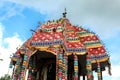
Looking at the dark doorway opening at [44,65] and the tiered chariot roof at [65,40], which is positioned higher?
the tiered chariot roof at [65,40]

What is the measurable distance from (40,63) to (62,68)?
12.9 feet

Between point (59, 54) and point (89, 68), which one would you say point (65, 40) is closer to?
point (59, 54)

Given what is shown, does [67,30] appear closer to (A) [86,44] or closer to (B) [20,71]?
(A) [86,44]

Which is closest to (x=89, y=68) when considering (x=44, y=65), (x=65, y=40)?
(x=65, y=40)

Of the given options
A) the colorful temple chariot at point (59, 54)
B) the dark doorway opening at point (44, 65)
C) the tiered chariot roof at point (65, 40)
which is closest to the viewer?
the colorful temple chariot at point (59, 54)

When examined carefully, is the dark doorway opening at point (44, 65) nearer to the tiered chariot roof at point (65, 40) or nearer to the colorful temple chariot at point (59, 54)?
the colorful temple chariot at point (59, 54)

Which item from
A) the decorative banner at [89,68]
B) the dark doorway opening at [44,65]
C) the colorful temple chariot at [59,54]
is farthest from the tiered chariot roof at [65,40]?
the dark doorway opening at [44,65]

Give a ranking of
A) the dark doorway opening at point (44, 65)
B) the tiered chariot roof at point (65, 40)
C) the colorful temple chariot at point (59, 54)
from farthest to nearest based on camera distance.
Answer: the dark doorway opening at point (44, 65)
the tiered chariot roof at point (65, 40)
the colorful temple chariot at point (59, 54)

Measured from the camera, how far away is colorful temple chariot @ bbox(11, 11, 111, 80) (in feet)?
62.0

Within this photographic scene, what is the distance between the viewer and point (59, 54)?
18.6 meters

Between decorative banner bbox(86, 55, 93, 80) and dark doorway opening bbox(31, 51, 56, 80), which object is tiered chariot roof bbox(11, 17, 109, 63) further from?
dark doorway opening bbox(31, 51, 56, 80)

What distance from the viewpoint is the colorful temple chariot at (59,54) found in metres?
18.9

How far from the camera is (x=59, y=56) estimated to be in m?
18.5

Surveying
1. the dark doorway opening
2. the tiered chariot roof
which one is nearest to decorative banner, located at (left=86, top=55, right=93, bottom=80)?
the tiered chariot roof
